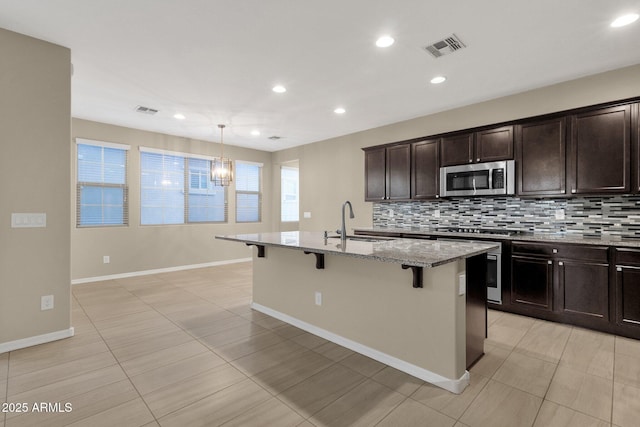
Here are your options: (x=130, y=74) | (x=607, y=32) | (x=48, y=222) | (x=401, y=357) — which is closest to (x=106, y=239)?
(x=48, y=222)

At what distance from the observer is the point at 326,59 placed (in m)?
3.08

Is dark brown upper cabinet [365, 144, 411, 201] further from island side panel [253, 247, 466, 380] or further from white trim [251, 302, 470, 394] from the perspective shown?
white trim [251, 302, 470, 394]

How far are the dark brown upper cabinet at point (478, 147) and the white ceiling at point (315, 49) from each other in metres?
0.51

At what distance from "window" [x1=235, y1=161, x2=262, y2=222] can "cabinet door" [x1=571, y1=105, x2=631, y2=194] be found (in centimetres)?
596

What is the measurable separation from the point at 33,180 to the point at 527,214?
525cm

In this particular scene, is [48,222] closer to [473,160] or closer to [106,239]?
[106,239]

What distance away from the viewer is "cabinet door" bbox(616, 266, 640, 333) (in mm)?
2787

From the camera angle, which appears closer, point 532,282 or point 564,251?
point 564,251

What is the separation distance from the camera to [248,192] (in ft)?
24.1

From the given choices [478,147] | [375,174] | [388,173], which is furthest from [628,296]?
[375,174]

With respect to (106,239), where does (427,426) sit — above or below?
below

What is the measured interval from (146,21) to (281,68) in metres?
1.26

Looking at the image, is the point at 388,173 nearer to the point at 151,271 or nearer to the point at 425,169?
the point at 425,169

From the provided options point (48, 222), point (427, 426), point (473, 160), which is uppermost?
point (473, 160)
